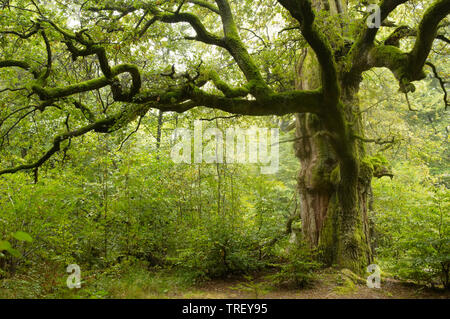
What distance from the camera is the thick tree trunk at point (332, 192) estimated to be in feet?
21.8

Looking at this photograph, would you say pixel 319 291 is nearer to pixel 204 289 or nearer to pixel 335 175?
pixel 204 289

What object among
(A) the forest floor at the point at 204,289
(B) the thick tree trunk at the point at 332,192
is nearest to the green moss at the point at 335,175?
(B) the thick tree trunk at the point at 332,192

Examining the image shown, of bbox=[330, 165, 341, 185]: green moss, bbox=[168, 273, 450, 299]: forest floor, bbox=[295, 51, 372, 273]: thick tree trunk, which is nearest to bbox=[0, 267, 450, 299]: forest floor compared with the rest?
bbox=[168, 273, 450, 299]: forest floor

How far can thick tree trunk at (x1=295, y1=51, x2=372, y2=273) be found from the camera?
21.8 feet

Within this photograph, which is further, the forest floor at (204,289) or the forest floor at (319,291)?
the forest floor at (319,291)

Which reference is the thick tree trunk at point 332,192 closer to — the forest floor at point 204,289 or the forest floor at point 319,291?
the forest floor at point 204,289

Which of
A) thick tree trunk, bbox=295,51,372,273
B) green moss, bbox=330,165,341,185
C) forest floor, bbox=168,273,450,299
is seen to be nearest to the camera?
forest floor, bbox=168,273,450,299

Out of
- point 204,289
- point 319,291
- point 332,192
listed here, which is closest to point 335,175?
point 332,192

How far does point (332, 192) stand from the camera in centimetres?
716

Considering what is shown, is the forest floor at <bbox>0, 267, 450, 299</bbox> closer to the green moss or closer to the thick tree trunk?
the thick tree trunk
